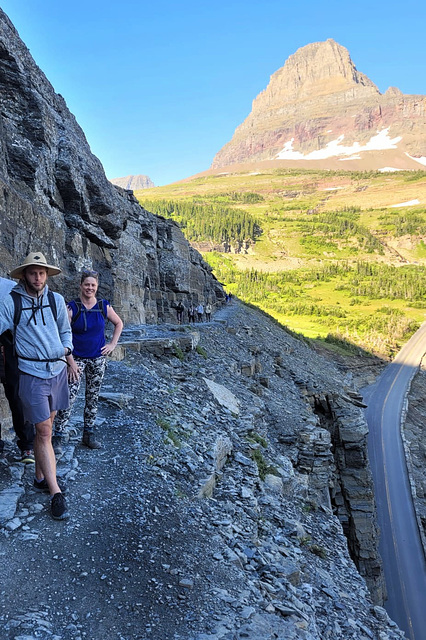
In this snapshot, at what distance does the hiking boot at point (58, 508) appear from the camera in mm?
5094

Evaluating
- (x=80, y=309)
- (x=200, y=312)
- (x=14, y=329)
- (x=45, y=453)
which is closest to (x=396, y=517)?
(x=200, y=312)

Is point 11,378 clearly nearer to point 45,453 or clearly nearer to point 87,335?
point 45,453

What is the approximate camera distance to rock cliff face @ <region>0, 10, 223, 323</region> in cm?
991

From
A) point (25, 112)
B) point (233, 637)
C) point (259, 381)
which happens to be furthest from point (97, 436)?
point (259, 381)

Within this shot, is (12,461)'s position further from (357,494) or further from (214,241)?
(214,241)

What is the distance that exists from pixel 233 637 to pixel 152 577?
1.04 metres

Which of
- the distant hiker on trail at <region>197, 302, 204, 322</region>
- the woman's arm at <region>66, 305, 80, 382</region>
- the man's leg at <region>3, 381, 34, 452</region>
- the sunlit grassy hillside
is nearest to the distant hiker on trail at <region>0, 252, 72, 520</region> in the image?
the man's leg at <region>3, 381, 34, 452</region>

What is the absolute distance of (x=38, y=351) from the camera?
205 inches

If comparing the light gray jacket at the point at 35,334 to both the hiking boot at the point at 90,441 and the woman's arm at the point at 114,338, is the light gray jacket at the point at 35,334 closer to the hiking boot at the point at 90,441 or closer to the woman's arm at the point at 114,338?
the woman's arm at the point at 114,338

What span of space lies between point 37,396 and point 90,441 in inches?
86.6

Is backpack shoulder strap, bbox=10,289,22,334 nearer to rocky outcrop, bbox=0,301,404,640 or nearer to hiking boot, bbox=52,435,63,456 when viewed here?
rocky outcrop, bbox=0,301,404,640

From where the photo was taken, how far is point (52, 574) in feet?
14.4

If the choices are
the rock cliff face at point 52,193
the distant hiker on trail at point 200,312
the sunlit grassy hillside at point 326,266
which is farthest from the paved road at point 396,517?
the rock cliff face at point 52,193

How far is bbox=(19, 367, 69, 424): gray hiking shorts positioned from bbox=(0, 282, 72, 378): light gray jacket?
0.08 metres
